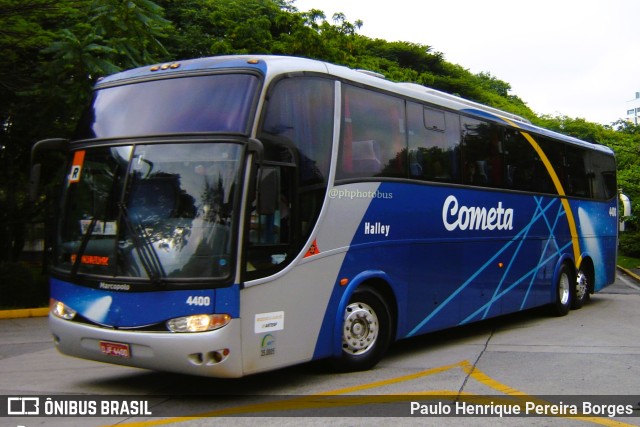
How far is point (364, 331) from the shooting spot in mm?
8422

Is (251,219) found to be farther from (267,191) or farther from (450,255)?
(450,255)

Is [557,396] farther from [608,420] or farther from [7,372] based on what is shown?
[7,372]

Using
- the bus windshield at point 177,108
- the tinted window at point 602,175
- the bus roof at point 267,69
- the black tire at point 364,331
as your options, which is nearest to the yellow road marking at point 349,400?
the black tire at point 364,331

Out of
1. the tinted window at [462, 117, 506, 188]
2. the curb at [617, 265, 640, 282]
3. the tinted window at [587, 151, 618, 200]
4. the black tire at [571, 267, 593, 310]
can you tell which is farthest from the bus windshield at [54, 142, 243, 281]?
the curb at [617, 265, 640, 282]

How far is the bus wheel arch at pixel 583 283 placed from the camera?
1508 centimetres

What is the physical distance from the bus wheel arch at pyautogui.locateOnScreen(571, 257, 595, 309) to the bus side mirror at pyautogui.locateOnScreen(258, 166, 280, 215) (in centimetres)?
982

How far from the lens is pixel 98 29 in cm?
1282

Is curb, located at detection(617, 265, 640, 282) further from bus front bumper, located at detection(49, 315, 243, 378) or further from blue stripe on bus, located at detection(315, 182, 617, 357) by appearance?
bus front bumper, located at detection(49, 315, 243, 378)

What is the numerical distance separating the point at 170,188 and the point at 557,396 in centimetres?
424

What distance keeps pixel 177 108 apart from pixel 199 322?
213cm

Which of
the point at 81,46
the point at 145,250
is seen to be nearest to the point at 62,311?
the point at 145,250

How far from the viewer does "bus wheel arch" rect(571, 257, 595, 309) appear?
1508 centimetres

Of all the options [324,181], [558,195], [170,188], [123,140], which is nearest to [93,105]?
[123,140]

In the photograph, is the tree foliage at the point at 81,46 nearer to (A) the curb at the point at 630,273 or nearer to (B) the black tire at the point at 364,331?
(B) the black tire at the point at 364,331
